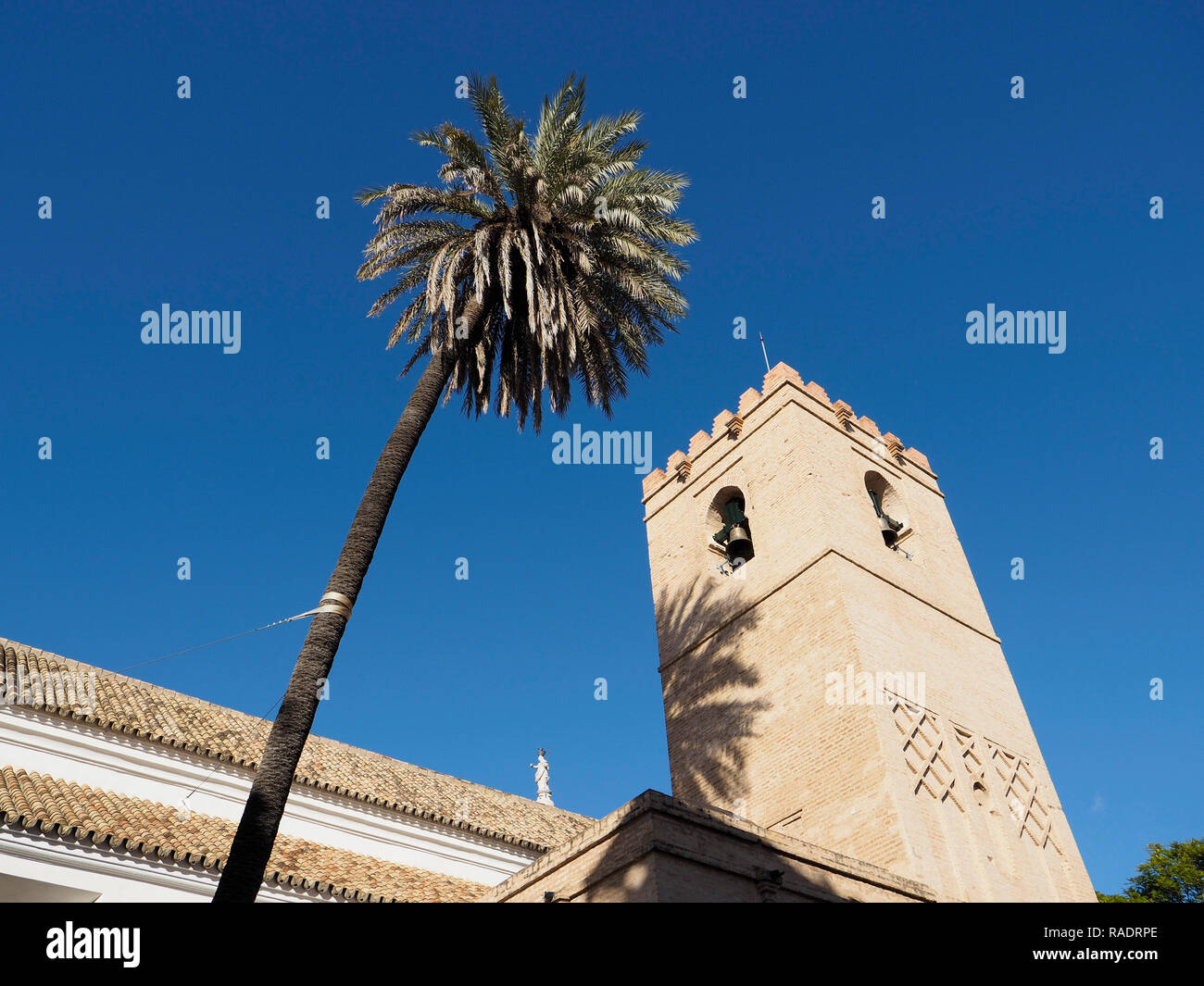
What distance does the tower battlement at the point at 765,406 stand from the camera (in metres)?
18.0

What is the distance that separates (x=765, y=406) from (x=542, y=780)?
14.4m

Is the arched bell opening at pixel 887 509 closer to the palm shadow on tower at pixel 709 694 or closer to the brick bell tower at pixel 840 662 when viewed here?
the brick bell tower at pixel 840 662

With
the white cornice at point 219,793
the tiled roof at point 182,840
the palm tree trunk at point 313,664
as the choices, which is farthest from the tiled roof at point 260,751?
the palm tree trunk at point 313,664

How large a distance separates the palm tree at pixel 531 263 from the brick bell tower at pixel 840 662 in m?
4.64

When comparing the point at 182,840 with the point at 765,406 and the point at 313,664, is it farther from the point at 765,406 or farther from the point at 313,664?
the point at 765,406

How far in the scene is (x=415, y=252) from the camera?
12461 millimetres

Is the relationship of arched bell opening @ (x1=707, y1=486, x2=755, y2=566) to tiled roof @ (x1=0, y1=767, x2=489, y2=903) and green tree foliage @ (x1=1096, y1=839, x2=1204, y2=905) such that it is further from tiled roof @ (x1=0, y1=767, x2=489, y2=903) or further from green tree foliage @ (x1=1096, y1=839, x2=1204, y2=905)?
green tree foliage @ (x1=1096, y1=839, x2=1204, y2=905)

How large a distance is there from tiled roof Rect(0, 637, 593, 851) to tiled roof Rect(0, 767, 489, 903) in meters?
0.92

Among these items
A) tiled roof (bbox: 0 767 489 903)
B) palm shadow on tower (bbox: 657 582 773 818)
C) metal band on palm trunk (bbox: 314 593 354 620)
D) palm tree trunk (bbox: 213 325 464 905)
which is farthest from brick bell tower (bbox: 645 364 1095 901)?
metal band on palm trunk (bbox: 314 593 354 620)
